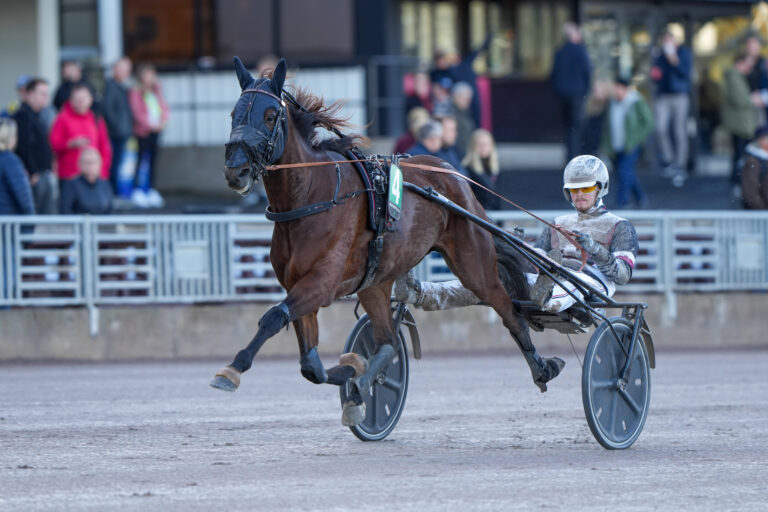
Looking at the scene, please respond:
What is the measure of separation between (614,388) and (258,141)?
2530 millimetres

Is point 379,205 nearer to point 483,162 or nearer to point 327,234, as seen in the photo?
point 327,234

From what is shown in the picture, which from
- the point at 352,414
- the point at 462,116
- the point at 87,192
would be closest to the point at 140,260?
the point at 87,192

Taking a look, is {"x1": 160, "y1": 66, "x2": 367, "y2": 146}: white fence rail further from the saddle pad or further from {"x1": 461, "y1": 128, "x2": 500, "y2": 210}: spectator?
the saddle pad

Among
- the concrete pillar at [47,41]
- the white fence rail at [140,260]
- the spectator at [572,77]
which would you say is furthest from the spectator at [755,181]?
the concrete pillar at [47,41]

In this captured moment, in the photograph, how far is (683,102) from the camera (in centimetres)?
2067

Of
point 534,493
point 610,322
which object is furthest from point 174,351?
point 534,493

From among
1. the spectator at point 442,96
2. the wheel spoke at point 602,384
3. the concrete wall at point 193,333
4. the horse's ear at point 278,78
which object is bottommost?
the concrete wall at point 193,333

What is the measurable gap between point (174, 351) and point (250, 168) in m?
6.32

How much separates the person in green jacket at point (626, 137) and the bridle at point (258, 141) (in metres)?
10.7

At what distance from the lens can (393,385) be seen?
872cm

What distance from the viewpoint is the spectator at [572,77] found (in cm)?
1952

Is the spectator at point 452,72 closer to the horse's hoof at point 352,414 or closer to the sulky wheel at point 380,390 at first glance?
the sulky wheel at point 380,390

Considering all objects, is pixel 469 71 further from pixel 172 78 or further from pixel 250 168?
pixel 250 168

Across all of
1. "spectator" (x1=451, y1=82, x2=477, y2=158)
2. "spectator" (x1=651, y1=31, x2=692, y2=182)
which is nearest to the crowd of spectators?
"spectator" (x1=451, y1=82, x2=477, y2=158)
